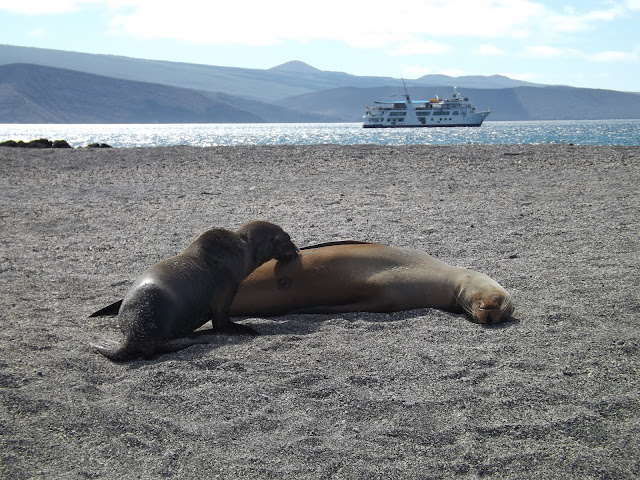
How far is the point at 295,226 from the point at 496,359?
196 inches

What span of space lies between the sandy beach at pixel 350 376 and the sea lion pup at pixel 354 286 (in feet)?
0.53

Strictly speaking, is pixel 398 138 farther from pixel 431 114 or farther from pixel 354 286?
pixel 354 286

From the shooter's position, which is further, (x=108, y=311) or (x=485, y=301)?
(x=108, y=311)

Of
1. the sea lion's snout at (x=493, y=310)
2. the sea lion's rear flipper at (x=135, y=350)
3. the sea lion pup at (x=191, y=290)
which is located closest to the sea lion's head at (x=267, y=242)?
the sea lion pup at (x=191, y=290)

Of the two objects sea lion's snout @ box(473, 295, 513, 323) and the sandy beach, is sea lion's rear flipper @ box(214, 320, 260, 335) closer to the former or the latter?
the sandy beach

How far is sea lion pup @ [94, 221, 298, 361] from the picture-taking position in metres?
4.13

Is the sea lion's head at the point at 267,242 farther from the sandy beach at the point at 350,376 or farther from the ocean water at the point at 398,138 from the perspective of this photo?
the ocean water at the point at 398,138

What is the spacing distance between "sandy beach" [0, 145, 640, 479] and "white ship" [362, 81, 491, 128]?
89.1m

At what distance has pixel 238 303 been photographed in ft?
16.7

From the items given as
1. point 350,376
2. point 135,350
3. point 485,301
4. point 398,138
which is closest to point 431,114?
point 398,138

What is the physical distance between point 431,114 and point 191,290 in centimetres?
9463

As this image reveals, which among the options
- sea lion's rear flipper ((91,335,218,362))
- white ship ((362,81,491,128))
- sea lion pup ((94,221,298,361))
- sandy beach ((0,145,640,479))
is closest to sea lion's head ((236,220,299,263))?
sea lion pup ((94,221,298,361))

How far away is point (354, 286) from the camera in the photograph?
500cm

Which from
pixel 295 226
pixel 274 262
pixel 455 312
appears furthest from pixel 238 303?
pixel 295 226
